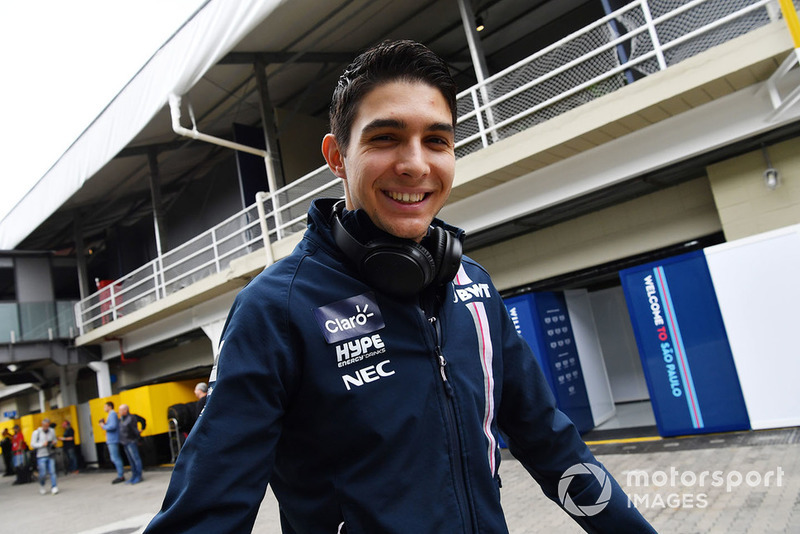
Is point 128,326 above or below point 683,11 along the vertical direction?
below

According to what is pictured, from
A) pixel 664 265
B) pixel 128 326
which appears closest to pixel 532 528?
pixel 664 265

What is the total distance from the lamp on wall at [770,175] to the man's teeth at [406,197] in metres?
7.22

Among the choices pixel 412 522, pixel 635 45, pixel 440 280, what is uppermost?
pixel 635 45

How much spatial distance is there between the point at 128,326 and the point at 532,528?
44.6 ft

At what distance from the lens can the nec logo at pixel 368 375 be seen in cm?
106

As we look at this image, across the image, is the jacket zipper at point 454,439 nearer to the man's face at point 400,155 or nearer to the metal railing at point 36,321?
the man's face at point 400,155

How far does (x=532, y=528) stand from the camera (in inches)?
198

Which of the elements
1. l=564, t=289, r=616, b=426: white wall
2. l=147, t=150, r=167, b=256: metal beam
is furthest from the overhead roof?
l=564, t=289, r=616, b=426: white wall

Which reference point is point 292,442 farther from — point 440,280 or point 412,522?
point 440,280

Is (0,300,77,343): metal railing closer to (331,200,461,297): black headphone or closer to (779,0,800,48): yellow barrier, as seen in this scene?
(779,0,800,48): yellow barrier

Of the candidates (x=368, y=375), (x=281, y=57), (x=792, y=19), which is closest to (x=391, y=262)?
(x=368, y=375)

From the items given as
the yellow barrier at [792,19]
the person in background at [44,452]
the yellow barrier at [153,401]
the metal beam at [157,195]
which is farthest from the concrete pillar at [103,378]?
the yellow barrier at [792,19]

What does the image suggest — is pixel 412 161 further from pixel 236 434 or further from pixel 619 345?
pixel 619 345

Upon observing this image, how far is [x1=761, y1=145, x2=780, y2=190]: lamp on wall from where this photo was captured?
22.1ft
